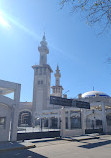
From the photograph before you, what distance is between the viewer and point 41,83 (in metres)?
57.7

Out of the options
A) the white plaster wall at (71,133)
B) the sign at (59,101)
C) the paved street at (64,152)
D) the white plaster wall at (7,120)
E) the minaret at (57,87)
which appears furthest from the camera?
the minaret at (57,87)

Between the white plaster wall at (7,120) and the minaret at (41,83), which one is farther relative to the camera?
the minaret at (41,83)

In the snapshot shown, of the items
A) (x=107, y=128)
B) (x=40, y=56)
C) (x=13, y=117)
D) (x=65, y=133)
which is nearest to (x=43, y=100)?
(x=40, y=56)

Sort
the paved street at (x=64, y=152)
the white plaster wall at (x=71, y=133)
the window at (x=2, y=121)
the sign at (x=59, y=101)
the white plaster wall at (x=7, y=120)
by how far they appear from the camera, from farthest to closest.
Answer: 1. the sign at (x=59, y=101)
2. the white plaster wall at (x=71, y=133)
3. the window at (x=2, y=121)
4. the white plaster wall at (x=7, y=120)
5. the paved street at (x=64, y=152)

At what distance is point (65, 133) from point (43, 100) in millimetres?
35942

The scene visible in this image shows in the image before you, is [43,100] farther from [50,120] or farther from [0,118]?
[0,118]

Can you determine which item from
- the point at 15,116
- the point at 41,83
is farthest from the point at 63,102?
the point at 41,83

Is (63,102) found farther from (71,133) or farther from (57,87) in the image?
(57,87)

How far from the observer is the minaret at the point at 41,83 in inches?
2149

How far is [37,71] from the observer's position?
6044 centimetres

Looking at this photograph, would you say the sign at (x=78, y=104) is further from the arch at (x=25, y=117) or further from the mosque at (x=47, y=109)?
the arch at (x=25, y=117)

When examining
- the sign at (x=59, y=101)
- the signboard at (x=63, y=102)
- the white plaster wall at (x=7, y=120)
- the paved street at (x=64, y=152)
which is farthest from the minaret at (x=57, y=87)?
the paved street at (x=64, y=152)

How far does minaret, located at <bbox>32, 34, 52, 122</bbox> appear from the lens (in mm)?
54594

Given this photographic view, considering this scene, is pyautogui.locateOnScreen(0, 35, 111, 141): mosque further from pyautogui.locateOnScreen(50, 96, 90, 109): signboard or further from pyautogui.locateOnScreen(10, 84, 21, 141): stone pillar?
pyautogui.locateOnScreen(10, 84, 21, 141): stone pillar
